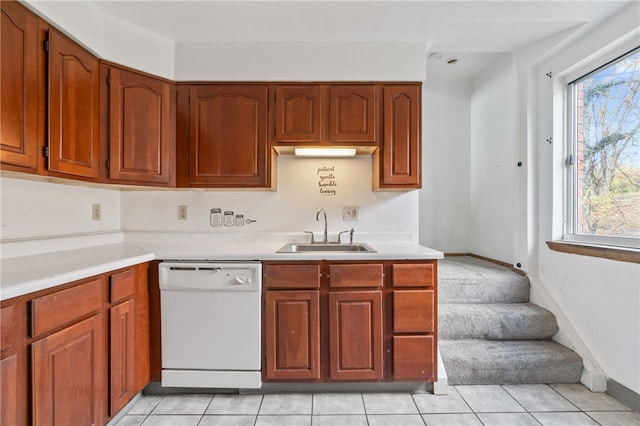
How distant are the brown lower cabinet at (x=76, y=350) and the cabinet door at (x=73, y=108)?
2.26 feet

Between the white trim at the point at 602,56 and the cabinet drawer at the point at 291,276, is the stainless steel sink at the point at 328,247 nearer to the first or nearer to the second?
the cabinet drawer at the point at 291,276

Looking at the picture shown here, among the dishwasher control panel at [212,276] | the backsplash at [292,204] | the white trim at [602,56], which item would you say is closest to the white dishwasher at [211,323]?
the dishwasher control panel at [212,276]

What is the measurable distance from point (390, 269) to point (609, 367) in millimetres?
1524

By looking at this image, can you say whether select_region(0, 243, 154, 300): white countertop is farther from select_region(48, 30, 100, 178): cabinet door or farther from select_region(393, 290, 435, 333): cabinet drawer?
select_region(393, 290, 435, 333): cabinet drawer

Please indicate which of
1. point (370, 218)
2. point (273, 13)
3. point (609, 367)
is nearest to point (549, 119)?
point (370, 218)

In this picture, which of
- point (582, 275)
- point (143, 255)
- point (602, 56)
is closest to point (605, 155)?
point (602, 56)

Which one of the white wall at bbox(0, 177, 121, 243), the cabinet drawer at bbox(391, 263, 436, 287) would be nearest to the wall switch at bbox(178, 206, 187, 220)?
the white wall at bbox(0, 177, 121, 243)

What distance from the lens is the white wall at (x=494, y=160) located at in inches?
116

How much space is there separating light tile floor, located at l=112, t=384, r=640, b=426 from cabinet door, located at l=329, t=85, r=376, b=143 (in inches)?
67.5

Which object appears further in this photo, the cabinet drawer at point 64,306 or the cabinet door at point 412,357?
the cabinet door at point 412,357

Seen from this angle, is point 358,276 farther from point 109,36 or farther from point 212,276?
point 109,36

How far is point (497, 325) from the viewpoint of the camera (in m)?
2.28

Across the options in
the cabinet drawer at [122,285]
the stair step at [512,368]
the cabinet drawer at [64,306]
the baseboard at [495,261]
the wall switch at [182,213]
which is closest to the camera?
the cabinet drawer at [64,306]

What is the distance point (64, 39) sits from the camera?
167 centimetres
